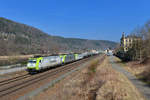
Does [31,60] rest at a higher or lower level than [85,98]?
higher

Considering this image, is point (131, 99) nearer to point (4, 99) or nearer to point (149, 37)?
point (4, 99)

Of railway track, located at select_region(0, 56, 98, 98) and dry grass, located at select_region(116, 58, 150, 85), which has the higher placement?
dry grass, located at select_region(116, 58, 150, 85)

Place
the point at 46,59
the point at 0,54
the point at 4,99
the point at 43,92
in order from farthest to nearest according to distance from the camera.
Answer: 1. the point at 0,54
2. the point at 46,59
3. the point at 43,92
4. the point at 4,99

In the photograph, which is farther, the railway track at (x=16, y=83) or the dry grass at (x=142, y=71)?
the dry grass at (x=142, y=71)

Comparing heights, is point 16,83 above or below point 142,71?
below

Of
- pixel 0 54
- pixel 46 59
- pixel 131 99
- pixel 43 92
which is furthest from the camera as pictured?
pixel 0 54

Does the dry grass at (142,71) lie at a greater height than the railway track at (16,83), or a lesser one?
greater

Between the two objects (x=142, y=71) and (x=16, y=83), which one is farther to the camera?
(x=142, y=71)

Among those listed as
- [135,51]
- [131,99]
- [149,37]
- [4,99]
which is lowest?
[4,99]

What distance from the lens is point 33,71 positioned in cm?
2866

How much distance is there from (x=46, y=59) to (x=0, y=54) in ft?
131

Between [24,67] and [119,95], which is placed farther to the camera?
[24,67]

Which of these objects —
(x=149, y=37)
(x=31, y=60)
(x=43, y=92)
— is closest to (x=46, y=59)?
(x=31, y=60)

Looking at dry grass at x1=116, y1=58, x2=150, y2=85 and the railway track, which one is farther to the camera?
dry grass at x1=116, y1=58, x2=150, y2=85
